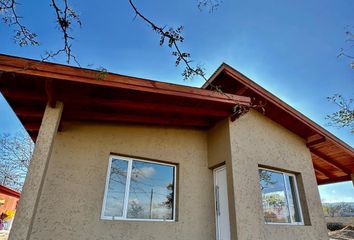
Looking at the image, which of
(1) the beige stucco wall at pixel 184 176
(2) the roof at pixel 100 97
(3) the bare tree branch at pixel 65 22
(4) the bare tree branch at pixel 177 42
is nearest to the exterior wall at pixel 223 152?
(1) the beige stucco wall at pixel 184 176

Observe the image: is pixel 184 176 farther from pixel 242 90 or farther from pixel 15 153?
pixel 15 153

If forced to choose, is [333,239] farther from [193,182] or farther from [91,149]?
[91,149]

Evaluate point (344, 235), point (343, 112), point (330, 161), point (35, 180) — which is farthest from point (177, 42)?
point (344, 235)

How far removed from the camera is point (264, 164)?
20.4ft

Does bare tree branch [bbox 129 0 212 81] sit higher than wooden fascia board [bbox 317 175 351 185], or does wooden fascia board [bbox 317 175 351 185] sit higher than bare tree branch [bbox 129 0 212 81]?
wooden fascia board [bbox 317 175 351 185]

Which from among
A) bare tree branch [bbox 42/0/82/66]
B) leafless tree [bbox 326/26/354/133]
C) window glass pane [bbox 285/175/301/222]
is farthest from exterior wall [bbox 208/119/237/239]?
bare tree branch [bbox 42/0/82/66]

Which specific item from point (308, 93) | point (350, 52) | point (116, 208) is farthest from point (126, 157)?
point (308, 93)

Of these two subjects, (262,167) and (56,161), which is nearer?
(56,161)

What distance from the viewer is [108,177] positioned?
541 centimetres

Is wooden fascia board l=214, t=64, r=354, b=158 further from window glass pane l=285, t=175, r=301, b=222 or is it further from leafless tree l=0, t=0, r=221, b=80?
leafless tree l=0, t=0, r=221, b=80

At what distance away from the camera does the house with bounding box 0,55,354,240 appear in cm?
434

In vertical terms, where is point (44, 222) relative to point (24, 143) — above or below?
below

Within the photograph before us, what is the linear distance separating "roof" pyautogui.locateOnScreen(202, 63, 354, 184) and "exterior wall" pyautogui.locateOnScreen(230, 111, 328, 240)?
26cm

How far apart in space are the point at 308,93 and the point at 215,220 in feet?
24.8
